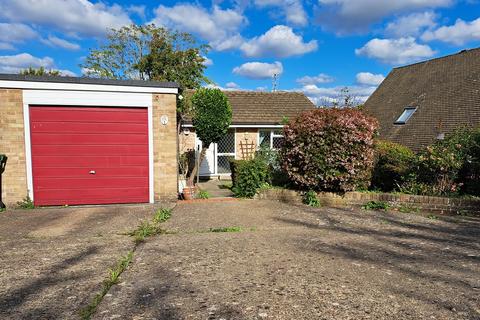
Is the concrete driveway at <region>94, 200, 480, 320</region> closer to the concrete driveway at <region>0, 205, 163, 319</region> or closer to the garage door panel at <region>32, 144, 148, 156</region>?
the concrete driveway at <region>0, 205, 163, 319</region>

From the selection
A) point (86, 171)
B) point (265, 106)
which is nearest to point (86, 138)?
point (86, 171)

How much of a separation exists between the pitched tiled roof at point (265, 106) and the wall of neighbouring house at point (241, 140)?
0.54m

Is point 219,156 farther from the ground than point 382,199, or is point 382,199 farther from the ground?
point 219,156

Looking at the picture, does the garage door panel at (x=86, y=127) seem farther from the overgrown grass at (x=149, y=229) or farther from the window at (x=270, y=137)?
the window at (x=270, y=137)

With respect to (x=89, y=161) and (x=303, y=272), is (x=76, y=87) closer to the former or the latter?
(x=89, y=161)

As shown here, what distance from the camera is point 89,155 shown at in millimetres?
7562

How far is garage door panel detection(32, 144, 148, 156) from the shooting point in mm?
7379

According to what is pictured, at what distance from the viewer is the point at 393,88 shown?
22.5 m

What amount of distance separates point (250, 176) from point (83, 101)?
4359 millimetres

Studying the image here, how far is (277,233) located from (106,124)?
4.91 meters

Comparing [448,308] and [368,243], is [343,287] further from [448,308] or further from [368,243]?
[368,243]

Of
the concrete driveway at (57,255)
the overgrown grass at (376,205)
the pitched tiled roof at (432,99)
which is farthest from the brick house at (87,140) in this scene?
the pitched tiled roof at (432,99)

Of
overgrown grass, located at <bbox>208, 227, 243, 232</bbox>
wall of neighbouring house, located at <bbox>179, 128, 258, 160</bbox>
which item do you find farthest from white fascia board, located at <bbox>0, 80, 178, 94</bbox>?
wall of neighbouring house, located at <bbox>179, 128, 258, 160</bbox>

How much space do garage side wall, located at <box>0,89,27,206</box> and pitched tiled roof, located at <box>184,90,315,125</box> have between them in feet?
26.4
